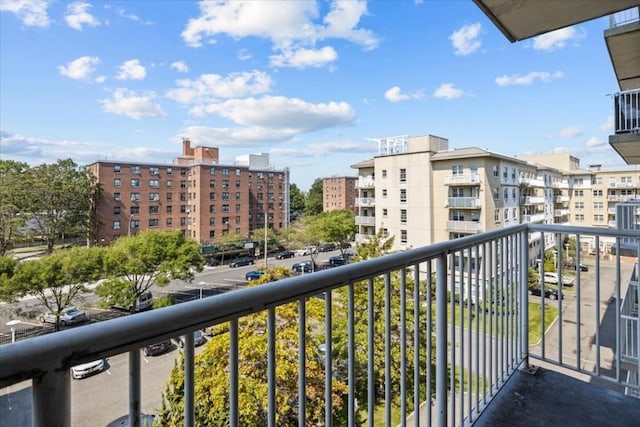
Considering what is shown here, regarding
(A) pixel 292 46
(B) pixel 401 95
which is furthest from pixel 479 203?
(A) pixel 292 46

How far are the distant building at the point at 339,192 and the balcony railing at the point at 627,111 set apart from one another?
39.6 meters

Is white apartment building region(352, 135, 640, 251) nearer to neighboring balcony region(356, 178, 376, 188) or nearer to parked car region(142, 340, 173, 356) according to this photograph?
neighboring balcony region(356, 178, 376, 188)

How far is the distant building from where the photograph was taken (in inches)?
1779

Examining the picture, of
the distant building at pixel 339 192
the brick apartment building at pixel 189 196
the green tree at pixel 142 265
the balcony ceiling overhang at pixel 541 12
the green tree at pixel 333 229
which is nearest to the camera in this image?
the balcony ceiling overhang at pixel 541 12

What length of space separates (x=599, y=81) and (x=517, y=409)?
28.6 feet

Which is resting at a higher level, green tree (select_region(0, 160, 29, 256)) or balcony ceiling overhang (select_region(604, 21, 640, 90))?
balcony ceiling overhang (select_region(604, 21, 640, 90))

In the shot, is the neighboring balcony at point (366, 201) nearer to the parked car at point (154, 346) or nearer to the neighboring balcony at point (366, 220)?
the neighboring balcony at point (366, 220)

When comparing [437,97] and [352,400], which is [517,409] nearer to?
[352,400]

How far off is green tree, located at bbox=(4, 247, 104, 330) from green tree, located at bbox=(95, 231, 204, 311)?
558 mm

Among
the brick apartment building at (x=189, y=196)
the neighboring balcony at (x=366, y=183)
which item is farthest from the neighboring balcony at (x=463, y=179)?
the brick apartment building at (x=189, y=196)

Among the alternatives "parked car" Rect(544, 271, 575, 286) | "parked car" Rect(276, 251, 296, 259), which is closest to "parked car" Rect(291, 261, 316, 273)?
"parked car" Rect(276, 251, 296, 259)

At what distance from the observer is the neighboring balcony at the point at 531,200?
19.9 m

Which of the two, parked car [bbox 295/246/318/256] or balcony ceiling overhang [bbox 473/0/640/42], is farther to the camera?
parked car [bbox 295/246/318/256]

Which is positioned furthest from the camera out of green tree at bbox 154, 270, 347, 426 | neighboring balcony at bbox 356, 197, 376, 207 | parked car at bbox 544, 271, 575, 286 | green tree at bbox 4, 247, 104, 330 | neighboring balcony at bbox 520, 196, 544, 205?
neighboring balcony at bbox 356, 197, 376, 207
